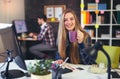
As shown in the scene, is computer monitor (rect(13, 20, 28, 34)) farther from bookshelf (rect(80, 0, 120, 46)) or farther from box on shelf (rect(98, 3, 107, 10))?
box on shelf (rect(98, 3, 107, 10))

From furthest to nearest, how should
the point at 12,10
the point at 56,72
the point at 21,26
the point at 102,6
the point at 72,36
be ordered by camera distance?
the point at 12,10 → the point at 21,26 → the point at 102,6 → the point at 72,36 → the point at 56,72

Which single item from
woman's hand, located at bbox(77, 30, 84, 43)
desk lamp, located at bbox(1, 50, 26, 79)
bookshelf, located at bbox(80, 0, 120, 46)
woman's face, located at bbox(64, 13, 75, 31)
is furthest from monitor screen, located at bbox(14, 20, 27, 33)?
desk lamp, located at bbox(1, 50, 26, 79)

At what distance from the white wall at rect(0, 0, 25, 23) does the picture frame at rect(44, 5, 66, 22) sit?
61 centimetres

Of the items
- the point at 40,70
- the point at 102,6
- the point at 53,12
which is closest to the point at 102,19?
the point at 102,6

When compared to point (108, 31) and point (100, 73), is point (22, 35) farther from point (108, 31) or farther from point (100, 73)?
point (100, 73)

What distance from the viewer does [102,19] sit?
17.9 ft

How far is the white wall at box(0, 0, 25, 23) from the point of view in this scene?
570cm

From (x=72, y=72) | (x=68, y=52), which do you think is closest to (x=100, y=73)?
(x=72, y=72)

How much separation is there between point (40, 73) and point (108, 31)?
411cm

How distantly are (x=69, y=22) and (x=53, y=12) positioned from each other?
3.07m

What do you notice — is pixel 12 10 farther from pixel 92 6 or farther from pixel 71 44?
pixel 71 44

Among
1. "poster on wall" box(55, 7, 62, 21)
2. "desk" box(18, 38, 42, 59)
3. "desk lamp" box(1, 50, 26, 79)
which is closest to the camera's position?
"desk lamp" box(1, 50, 26, 79)

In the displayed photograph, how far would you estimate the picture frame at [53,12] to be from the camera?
226 inches

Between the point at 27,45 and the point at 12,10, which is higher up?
the point at 12,10
